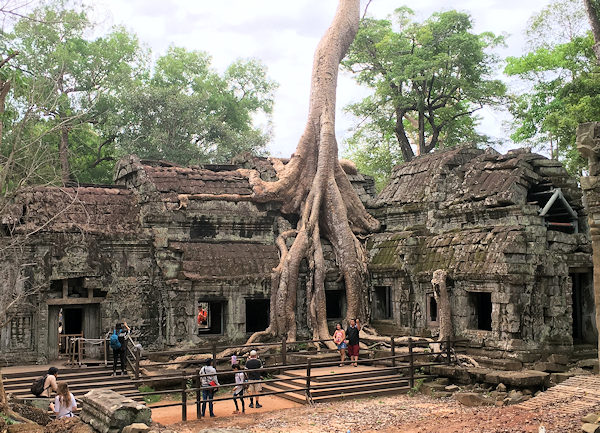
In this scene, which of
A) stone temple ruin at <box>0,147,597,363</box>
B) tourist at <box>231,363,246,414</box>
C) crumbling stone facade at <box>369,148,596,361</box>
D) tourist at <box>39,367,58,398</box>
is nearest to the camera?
tourist at <box>39,367,58,398</box>

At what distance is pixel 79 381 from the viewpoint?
1433 centimetres

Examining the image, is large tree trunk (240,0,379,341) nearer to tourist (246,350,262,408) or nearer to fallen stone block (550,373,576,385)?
tourist (246,350,262,408)

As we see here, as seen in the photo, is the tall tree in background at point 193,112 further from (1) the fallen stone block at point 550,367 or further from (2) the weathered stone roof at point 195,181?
(1) the fallen stone block at point 550,367

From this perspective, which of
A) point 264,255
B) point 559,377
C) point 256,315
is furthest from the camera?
point 256,315

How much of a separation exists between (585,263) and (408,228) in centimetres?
500

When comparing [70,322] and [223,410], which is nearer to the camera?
[223,410]

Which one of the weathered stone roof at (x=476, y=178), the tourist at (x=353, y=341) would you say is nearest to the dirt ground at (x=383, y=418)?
the tourist at (x=353, y=341)

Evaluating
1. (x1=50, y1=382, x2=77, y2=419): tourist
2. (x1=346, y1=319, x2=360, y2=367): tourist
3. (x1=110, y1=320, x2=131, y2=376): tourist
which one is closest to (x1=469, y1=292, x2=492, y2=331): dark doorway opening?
(x1=346, y1=319, x2=360, y2=367): tourist

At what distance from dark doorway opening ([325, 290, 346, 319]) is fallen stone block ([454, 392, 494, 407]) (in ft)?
22.3

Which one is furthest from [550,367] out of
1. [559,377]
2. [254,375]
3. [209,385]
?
[209,385]

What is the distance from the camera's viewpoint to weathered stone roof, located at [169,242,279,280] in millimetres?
17281

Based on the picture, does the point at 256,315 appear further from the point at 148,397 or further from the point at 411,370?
the point at 411,370

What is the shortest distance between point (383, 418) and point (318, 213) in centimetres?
818

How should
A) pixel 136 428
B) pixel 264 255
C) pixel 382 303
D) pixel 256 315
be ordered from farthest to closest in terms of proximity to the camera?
pixel 256 315
pixel 382 303
pixel 264 255
pixel 136 428
